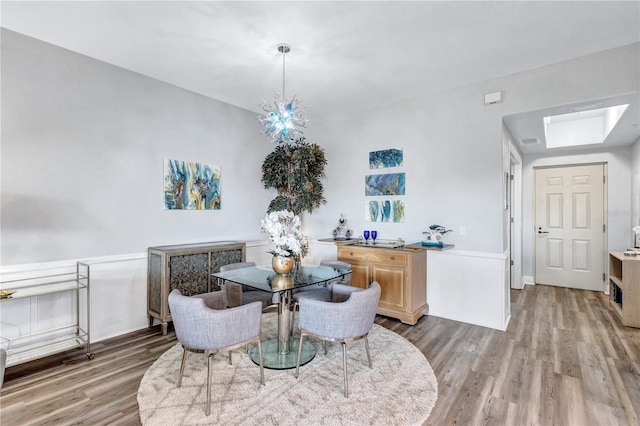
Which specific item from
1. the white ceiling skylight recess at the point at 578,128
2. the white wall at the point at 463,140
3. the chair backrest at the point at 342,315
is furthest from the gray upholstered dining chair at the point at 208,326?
the white ceiling skylight recess at the point at 578,128

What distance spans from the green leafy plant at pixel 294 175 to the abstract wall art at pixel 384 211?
85 centimetres

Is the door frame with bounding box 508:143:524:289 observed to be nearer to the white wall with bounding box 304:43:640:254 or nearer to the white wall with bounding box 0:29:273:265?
the white wall with bounding box 304:43:640:254

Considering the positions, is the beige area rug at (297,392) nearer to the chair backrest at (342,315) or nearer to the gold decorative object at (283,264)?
the chair backrest at (342,315)

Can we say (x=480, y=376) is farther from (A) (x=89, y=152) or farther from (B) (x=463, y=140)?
(A) (x=89, y=152)

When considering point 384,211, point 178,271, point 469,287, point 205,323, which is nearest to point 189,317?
point 205,323

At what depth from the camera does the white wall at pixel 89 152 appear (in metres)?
2.75

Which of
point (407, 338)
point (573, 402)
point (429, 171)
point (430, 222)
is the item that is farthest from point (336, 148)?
point (573, 402)

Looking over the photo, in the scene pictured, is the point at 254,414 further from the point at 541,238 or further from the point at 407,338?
the point at 541,238

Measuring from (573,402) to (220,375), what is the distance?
2603 mm

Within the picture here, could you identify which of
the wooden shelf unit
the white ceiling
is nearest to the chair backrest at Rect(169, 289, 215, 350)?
the white ceiling

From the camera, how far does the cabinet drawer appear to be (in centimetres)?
374

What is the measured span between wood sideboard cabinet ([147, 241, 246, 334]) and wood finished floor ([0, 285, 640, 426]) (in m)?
0.35

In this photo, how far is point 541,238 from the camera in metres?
5.65

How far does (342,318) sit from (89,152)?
302cm
